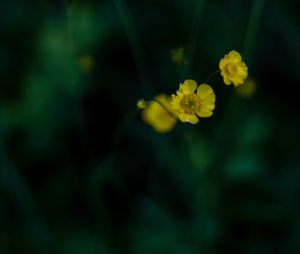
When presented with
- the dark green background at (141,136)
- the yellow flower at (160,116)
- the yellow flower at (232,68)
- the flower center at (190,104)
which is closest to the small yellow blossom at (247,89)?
the dark green background at (141,136)

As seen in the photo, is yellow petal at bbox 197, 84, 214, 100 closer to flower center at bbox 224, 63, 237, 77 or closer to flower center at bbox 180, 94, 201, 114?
flower center at bbox 180, 94, 201, 114

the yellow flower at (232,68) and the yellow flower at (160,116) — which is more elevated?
the yellow flower at (160,116)

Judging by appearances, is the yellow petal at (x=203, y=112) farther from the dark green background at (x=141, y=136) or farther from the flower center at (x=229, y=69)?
the dark green background at (x=141, y=136)

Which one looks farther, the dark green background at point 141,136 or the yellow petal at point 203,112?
the dark green background at point 141,136

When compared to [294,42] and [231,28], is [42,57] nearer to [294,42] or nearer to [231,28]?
[231,28]

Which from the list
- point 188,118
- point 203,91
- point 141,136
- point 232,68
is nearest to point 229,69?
point 232,68

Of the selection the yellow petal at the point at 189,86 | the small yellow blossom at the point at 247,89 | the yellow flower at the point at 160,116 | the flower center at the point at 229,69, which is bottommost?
the yellow petal at the point at 189,86

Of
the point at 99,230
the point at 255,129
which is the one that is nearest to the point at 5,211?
the point at 99,230

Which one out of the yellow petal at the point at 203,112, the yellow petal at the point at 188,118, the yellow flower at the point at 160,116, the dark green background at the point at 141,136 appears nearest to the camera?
the yellow petal at the point at 188,118
